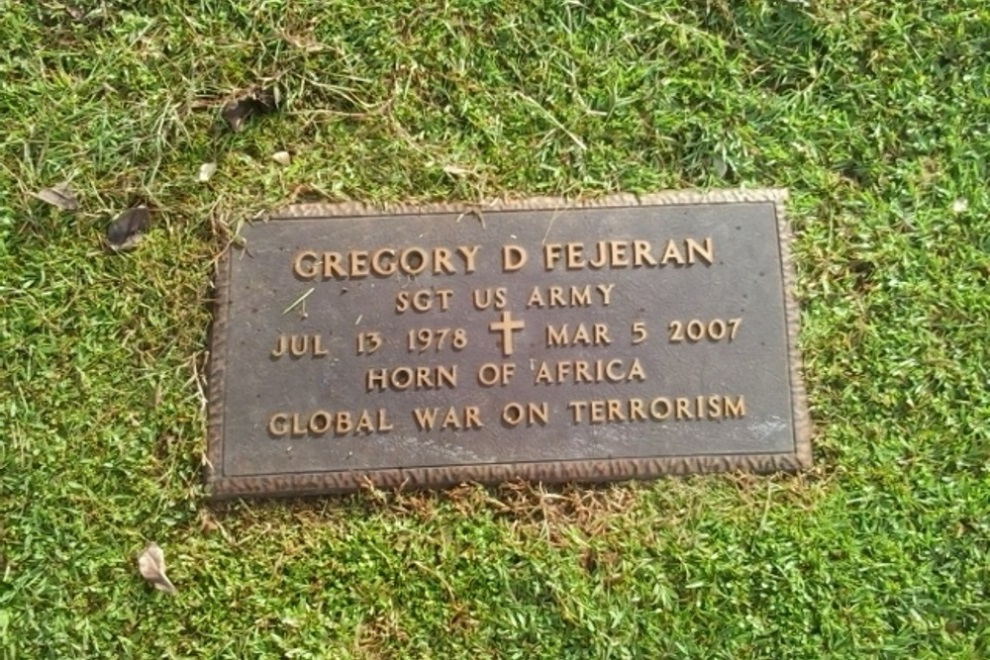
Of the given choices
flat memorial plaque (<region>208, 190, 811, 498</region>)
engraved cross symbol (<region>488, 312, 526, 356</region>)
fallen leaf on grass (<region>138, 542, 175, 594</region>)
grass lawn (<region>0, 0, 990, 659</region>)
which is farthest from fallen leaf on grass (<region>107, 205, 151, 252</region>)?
engraved cross symbol (<region>488, 312, 526, 356</region>)

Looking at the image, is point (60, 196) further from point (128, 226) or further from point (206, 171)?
point (206, 171)

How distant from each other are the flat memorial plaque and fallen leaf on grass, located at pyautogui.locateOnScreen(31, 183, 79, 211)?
1.62 feet

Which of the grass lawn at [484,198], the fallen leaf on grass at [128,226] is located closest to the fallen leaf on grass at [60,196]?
the grass lawn at [484,198]

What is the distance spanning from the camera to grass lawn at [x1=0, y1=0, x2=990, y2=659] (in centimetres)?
238

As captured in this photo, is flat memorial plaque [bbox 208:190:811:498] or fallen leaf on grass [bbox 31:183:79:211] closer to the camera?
flat memorial plaque [bbox 208:190:811:498]

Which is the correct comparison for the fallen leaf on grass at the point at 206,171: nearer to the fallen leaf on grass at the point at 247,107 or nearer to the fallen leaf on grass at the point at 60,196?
the fallen leaf on grass at the point at 247,107

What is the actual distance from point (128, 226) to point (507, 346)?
110 centimetres

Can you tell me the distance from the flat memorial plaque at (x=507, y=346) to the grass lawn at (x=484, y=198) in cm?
7

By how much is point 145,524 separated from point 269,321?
0.61m

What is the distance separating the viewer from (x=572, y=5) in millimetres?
2727

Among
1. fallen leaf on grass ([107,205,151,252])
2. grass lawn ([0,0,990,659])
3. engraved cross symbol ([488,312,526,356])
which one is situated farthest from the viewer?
fallen leaf on grass ([107,205,151,252])

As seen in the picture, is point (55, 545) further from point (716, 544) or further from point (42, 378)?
point (716, 544)

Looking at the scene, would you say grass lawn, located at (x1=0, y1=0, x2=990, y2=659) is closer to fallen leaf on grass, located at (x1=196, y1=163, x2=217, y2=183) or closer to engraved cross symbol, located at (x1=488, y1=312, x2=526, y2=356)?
fallen leaf on grass, located at (x1=196, y1=163, x2=217, y2=183)

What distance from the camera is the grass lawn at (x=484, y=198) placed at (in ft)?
7.82
